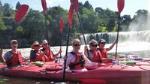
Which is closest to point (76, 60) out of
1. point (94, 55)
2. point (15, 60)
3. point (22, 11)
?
point (94, 55)

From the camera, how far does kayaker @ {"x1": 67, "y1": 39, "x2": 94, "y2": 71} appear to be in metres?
11.0

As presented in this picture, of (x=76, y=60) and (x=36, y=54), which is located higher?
(x=76, y=60)

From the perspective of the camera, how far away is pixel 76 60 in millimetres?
11117

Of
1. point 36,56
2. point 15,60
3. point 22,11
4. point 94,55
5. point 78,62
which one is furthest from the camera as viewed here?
point 22,11

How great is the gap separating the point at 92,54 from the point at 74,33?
1353 inches

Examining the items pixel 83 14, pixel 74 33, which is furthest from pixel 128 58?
pixel 83 14

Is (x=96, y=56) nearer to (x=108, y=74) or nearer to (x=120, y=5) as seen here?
(x=108, y=74)

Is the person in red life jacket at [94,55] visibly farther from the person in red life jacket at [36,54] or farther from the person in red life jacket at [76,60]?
the person in red life jacket at [36,54]

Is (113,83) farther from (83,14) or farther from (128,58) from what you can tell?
(83,14)

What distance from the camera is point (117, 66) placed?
11.2 m

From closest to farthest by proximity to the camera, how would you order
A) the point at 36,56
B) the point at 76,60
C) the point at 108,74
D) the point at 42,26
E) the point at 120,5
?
the point at 108,74
the point at 76,60
the point at 36,56
the point at 120,5
the point at 42,26

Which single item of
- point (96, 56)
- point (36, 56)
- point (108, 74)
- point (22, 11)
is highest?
point (22, 11)

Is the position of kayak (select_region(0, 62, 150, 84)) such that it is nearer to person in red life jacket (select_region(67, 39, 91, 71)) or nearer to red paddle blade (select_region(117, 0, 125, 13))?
person in red life jacket (select_region(67, 39, 91, 71))

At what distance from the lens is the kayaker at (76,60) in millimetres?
10990
